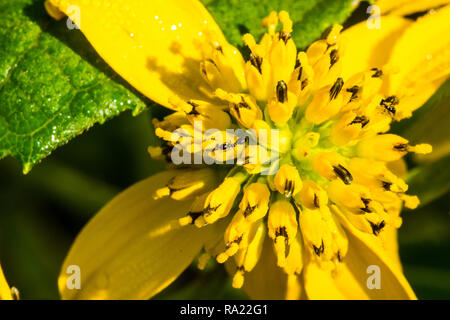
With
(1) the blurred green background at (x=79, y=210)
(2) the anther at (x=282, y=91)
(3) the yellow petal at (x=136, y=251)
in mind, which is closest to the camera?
(2) the anther at (x=282, y=91)

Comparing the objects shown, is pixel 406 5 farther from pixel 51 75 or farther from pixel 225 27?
pixel 51 75

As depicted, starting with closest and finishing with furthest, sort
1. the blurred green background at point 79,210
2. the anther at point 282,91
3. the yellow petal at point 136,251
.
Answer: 1. the anther at point 282,91
2. the yellow petal at point 136,251
3. the blurred green background at point 79,210

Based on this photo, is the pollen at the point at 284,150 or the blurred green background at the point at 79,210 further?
the blurred green background at the point at 79,210

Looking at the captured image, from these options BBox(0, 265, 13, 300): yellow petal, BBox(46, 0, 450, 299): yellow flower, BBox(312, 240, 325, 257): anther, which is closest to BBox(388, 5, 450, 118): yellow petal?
BBox(46, 0, 450, 299): yellow flower

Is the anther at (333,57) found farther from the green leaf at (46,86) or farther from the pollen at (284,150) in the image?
the green leaf at (46,86)

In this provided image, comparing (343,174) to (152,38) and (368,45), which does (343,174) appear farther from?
(152,38)

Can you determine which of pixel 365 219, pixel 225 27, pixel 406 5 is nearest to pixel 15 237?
pixel 225 27

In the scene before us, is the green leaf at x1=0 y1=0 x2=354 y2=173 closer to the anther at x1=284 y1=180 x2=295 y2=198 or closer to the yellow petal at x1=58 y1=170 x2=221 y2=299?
the yellow petal at x1=58 y1=170 x2=221 y2=299

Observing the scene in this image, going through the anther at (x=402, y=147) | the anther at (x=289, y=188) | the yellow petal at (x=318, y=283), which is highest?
the anther at (x=402, y=147)

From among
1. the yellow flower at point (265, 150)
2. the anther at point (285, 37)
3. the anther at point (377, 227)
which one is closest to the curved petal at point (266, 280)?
the yellow flower at point (265, 150)
